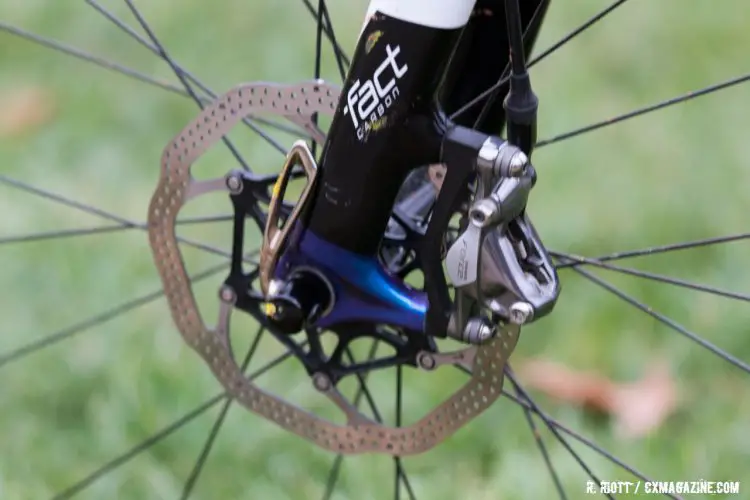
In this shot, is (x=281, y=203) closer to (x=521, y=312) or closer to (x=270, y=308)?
(x=270, y=308)

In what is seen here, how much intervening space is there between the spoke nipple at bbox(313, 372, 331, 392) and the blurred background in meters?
0.29

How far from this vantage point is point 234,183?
79cm

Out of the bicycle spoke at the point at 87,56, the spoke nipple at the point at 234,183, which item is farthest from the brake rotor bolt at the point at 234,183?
the bicycle spoke at the point at 87,56

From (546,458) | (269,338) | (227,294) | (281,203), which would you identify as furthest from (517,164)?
(269,338)

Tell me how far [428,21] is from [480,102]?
136 millimetres

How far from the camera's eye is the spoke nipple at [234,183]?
0.79 m

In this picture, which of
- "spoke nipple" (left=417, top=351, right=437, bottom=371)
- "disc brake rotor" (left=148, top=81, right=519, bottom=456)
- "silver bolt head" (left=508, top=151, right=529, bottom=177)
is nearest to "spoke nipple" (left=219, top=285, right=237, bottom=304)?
"disc brake rotor" (left=148, top=81, right=519, bottom=456)

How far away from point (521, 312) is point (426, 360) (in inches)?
4.5

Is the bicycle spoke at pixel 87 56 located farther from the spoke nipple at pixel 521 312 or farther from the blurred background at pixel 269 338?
the spoke nipple at pixel 521 312

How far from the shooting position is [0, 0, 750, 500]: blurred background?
3.72 feet

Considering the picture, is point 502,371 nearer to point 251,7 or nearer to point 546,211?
point 546,211

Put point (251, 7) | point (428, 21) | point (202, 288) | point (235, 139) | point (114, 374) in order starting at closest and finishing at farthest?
point (428, 21) → point (114, 374) → point (202, 288) → point (235, 139) → point (251, 7)

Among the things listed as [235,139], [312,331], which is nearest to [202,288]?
[235,139]

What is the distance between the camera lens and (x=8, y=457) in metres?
1.13
